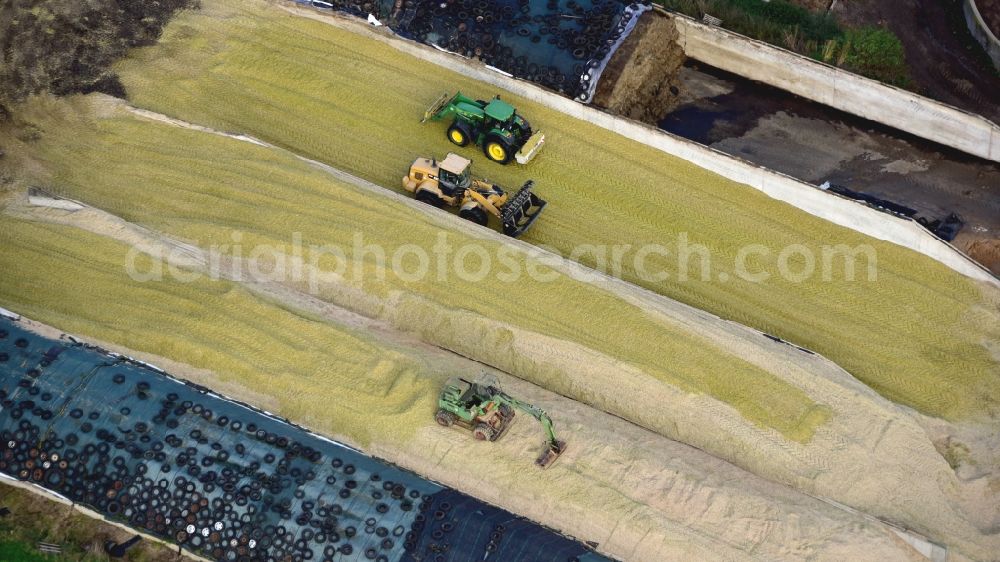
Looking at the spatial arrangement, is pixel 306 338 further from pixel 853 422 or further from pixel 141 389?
pixel 853 422

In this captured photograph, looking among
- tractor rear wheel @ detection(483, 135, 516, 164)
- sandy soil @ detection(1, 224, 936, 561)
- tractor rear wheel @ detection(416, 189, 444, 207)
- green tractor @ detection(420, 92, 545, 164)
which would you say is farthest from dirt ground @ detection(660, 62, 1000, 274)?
sandy soil @ detection(1, 224, 936, 561)

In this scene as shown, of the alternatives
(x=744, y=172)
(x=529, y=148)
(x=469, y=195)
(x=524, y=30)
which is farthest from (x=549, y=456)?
(x=524, y=30)

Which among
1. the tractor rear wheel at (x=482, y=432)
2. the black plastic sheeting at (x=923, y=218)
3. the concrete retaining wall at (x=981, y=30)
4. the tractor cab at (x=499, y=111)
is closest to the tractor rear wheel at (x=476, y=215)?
the tractor cab at (x=499, y=111)

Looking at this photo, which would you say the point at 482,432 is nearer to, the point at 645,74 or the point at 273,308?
the point at 273,308

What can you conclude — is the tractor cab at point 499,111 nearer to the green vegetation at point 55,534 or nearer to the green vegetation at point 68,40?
the green vegetation at point 68,40

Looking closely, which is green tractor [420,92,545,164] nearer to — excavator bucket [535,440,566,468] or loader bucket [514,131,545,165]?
loader bucket [514,131,545,165]
